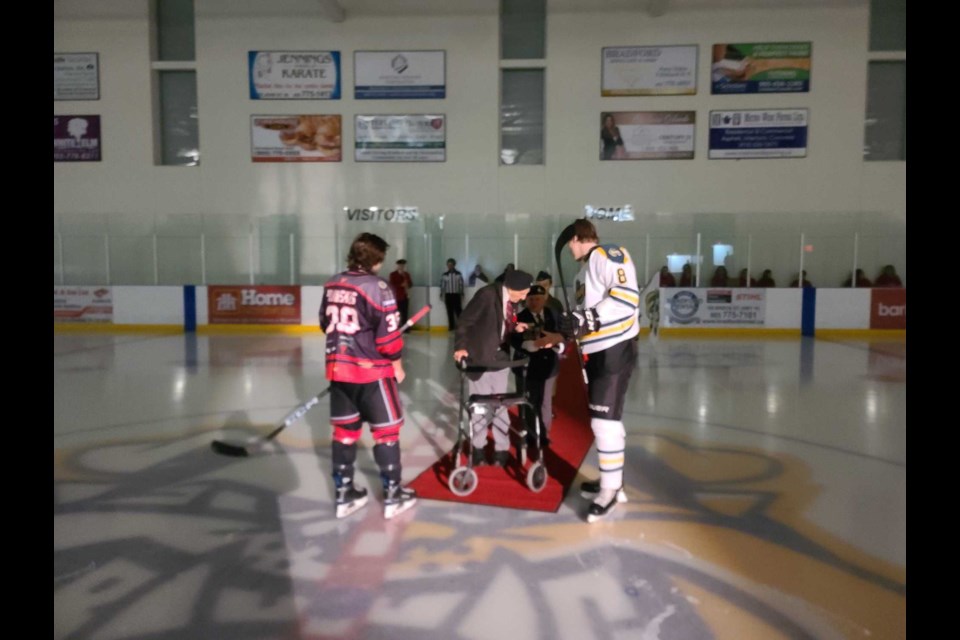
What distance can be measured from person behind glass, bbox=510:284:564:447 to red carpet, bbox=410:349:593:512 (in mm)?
217

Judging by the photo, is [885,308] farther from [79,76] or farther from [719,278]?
[79,76]

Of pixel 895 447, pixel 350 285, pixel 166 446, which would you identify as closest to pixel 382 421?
pixel 350 285

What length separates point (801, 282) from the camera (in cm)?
1392

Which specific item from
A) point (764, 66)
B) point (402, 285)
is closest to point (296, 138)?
point (402, 285)

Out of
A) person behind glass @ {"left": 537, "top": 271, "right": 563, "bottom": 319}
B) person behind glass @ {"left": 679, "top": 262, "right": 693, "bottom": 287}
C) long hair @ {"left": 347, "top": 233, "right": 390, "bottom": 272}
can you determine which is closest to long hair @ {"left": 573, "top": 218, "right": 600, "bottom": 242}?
long hair @ {"left": 347, "top": 233, "right": 390, "bottom": 272}

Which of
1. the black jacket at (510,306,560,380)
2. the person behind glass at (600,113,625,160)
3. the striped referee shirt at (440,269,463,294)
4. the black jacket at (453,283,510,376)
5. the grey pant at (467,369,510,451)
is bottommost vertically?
the grey pant at (467,369,510,451)

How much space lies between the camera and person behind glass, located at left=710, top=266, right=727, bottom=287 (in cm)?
1420

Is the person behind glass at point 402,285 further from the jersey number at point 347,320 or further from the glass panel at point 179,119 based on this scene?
the jersey number at point 347,320

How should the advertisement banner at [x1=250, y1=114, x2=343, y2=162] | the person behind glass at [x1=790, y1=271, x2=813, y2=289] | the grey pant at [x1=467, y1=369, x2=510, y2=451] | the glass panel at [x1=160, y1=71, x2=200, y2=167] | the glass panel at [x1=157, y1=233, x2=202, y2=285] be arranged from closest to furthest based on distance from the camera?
the grey pant at [x1=467, y1=369, x2=510, y2=451]
the person behind glass at [x1=790, y1=271, x2=813, y2=289]
the advertisement banner at [x1=250, y1=114, x2=343, y2=162]
the glass panel at [x1=157, y1=233, x2=202, y2=285]
the glass panel at [x1=160, y1=71, x2=200, y2=167]

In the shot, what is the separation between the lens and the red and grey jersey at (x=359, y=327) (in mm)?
3471

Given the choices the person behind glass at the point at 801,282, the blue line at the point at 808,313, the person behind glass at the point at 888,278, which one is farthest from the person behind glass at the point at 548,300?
the person behind glass at the point at 888,278

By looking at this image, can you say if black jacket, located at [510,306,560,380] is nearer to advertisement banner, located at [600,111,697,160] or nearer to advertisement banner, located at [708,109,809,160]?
advertisement banner, located at [600,111,697,160]
